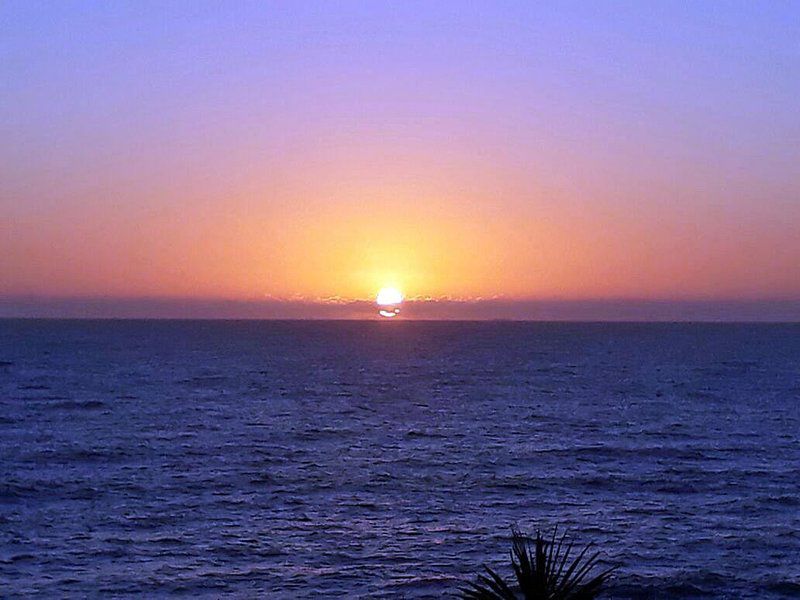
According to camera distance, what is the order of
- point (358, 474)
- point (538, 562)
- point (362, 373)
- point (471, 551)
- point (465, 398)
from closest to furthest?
point (538, 562), point (471, 551), point (358, 474), point (465, 398), point (362, 373)

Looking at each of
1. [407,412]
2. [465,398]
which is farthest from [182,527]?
[465,398]

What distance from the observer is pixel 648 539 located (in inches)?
1544

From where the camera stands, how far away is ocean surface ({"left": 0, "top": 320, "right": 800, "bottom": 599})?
113ft

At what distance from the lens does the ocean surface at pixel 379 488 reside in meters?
34.5

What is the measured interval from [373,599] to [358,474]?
2203cm

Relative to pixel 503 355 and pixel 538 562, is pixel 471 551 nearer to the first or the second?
pixel 538 562

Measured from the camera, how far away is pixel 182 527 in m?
40.2

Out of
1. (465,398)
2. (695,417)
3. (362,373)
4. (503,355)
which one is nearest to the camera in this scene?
(695,417)

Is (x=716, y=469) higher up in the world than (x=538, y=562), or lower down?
lower down

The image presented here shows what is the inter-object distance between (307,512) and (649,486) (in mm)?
17681

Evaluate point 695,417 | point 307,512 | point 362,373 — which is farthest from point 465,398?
point 307,512

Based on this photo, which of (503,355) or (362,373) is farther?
(503,355)

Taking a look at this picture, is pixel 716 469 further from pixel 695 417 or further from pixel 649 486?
pixel 695 417

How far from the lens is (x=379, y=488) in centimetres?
4988
